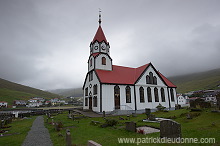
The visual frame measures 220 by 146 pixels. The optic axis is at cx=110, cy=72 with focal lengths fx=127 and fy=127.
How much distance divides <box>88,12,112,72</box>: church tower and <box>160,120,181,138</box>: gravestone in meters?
21.6

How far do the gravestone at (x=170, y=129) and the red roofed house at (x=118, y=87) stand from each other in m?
17.0

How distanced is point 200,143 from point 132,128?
4.81 m

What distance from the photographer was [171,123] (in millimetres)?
6746

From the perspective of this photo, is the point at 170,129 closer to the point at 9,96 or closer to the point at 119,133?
the point at 119,133

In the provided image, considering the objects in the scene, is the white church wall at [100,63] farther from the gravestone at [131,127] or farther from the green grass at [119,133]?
the gravestone at [131,127]

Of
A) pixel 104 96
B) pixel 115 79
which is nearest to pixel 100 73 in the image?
pixel 115 79

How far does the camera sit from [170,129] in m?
6.75

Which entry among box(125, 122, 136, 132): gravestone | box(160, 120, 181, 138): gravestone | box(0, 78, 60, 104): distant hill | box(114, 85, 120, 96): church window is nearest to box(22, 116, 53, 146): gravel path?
box(125, 122, 136, 132): gravestone

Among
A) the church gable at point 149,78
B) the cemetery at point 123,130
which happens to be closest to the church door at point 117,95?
the church gable at point 149,78

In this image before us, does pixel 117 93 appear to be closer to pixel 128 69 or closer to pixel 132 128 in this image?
pixel 128 69

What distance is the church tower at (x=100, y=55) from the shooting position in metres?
27.9

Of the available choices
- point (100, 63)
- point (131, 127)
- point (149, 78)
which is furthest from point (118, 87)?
point (131, 127)

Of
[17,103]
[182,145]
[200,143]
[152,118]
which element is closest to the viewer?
[182,145]

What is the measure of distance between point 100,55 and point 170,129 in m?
23.3
